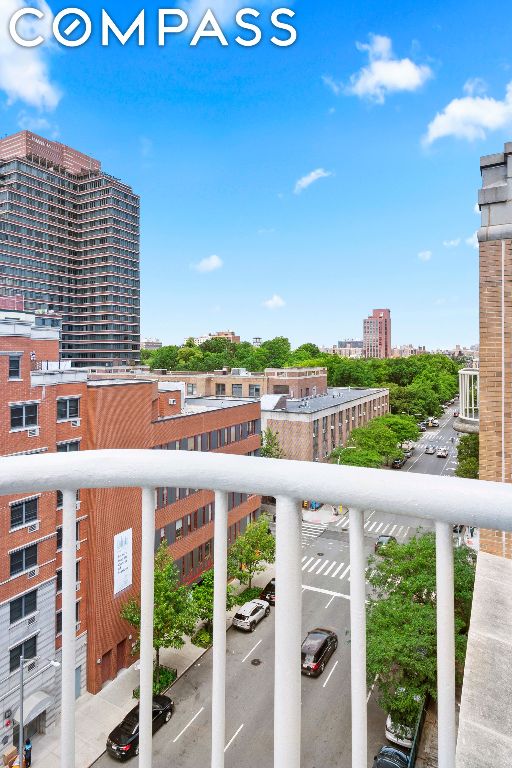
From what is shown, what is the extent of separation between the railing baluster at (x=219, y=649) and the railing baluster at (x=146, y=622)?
0.61 ft

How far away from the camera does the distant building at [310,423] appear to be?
103 feet

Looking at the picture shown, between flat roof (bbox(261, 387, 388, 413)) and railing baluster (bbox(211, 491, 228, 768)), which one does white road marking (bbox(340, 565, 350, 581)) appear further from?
flat roof (bbox(261, 387, 388, 413))

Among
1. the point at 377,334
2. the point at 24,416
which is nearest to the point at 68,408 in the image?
the point at 24,416

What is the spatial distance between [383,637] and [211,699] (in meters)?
8.32

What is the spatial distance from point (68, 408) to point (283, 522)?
13.8 m

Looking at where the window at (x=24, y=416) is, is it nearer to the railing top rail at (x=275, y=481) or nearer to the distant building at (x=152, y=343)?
the railing top rail at (x=275, y=481)

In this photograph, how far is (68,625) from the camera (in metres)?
1.38

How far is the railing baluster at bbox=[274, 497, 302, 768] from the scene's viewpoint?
1.27m

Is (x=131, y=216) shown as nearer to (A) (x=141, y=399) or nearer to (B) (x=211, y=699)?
(A) (x=141, y=399)

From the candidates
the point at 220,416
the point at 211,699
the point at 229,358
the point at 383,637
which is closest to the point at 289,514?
the point at 211,699

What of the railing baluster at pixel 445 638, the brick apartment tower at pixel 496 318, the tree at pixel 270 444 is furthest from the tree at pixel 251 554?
the tree at pixel 270 444

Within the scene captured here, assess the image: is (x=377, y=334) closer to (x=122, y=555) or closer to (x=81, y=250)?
(x=81, y=250)

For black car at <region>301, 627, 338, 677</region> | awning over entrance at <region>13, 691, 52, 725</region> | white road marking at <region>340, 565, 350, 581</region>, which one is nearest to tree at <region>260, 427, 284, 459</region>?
awning over entrance at <region>13, 691, 52, 725</region>

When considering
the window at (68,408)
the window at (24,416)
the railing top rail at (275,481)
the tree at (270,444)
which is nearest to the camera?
the railing top rail at (275,481)
